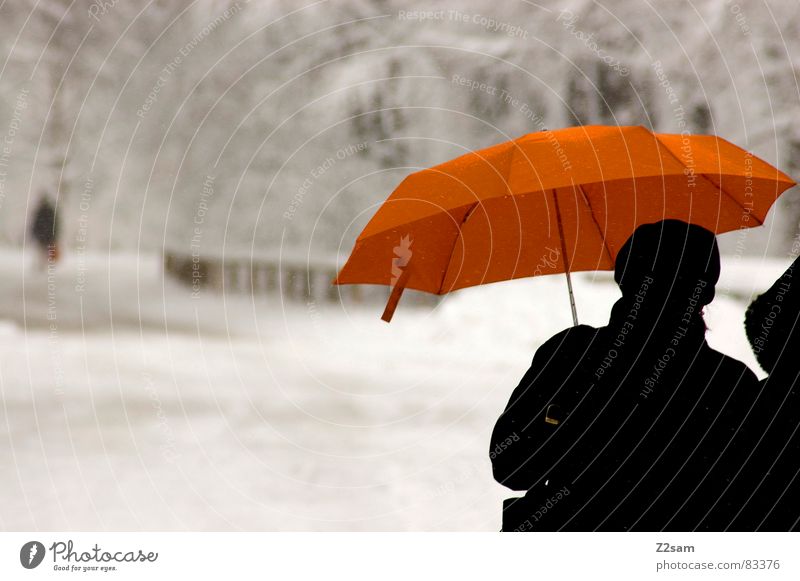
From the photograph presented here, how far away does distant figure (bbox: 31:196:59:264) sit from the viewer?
172 inches

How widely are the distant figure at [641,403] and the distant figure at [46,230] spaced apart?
9.86 ft

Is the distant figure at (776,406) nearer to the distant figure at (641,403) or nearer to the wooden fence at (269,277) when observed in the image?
the distant figure at (641,403)

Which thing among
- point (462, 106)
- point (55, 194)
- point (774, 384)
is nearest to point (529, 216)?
point (774, 384)

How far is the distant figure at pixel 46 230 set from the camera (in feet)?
14.4

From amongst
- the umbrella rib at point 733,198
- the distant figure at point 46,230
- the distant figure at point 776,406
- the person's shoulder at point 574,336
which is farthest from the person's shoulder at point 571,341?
the distant figure at point 46,230

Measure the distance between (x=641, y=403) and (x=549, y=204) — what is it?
0.94 metres

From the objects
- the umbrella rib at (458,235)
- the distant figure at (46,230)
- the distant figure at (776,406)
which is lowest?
the distant figure at (776,406)

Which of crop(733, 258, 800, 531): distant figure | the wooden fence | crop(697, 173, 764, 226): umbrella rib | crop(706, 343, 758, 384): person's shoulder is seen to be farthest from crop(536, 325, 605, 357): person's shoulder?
the wooden fence

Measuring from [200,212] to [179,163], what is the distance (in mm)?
288

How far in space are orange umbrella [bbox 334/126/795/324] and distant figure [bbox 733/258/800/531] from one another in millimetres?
478

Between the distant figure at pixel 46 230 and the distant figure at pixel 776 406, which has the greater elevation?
the distant figure at pixel 46 230

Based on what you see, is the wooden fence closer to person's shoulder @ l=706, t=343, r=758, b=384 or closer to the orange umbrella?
the orange umbrella

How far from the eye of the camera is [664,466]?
7.15ft
